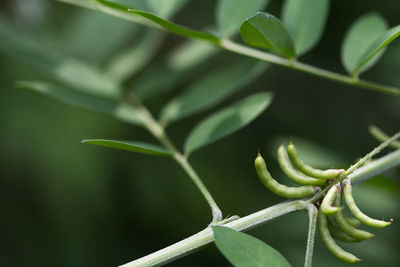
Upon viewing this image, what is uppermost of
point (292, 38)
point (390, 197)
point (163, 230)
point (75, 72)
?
point (75, 72)

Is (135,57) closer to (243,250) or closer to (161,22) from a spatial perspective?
(161,22)

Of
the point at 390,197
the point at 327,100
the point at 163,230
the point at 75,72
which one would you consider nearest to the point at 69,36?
the point at 75,72

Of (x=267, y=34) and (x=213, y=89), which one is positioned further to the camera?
(x=213, y=89)

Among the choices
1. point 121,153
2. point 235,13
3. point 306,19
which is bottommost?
point 306,19

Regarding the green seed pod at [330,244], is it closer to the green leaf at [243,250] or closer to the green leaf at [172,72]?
the green leaf at [243,250]

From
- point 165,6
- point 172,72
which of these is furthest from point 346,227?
point 172,72

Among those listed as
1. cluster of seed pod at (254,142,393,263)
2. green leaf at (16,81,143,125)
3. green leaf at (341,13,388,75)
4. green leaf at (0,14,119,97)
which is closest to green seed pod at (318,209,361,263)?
cluster of seed pod at (254,142,393,263)

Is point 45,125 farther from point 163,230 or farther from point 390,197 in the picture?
point 390,197
